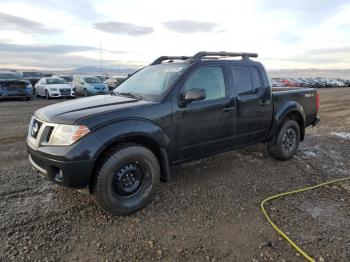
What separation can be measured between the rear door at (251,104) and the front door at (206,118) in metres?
0.22

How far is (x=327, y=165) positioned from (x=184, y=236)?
3612 millimetres

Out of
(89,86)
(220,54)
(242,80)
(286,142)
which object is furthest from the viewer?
(89,86)

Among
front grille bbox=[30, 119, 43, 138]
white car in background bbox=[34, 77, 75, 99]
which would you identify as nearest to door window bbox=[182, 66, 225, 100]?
front grille bbox=[30, 119, 43, 138]

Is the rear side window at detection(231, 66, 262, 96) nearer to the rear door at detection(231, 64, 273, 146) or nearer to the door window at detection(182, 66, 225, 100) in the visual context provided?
the rear door at detection(231, 64, 273, 146)

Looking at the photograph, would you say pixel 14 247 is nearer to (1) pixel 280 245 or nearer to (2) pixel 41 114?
(2) pixel 41 114

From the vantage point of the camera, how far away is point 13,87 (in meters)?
16.9

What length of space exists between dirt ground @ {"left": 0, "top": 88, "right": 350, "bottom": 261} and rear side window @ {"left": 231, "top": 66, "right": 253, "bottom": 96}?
4.45 ft

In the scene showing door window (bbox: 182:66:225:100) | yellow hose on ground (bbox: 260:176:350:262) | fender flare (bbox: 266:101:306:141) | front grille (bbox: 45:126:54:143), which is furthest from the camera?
fender flare (bbox: 266:101:306:141)

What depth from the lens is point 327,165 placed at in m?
5.74

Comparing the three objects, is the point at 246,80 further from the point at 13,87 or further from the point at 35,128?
the point at 13,87

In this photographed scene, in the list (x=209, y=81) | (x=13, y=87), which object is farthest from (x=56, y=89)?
(x=209, y=81)

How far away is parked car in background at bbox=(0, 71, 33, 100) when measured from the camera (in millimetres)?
16641

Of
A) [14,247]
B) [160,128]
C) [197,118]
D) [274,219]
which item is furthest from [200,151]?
[14,247]

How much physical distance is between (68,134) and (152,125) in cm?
99
